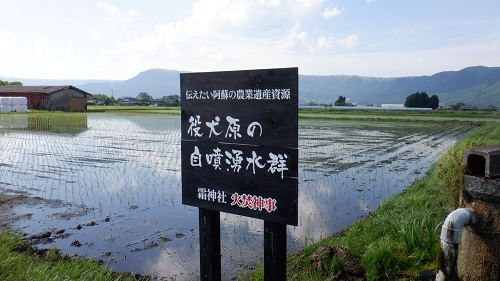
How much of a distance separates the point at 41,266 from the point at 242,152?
243 centimetres

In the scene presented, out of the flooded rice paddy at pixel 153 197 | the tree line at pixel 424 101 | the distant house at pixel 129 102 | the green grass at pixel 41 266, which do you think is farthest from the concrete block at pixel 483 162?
the tree line at pixel 424 101

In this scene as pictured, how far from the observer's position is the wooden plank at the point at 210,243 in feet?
11.6

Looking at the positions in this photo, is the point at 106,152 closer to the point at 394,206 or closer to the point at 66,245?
the point at 66,245

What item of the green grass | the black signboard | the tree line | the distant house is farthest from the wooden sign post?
the tree line

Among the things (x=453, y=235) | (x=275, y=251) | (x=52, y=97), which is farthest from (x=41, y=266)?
(x=52, y=97)

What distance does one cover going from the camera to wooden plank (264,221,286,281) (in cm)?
317

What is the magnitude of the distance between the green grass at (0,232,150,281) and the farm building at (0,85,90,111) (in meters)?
39.6

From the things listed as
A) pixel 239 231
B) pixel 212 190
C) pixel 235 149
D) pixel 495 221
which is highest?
pixel 235 149

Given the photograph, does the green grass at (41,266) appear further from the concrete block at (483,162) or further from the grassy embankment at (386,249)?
the concrete block at (483,162)

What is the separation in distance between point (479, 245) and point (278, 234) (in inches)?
67.9

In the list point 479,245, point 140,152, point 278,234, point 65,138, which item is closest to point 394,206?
point 479,245

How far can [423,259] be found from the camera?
4.43 m

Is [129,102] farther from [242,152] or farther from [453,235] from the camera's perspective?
[453,235]

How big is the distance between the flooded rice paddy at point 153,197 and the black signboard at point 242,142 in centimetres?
183
